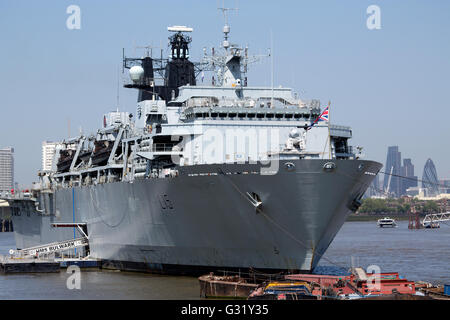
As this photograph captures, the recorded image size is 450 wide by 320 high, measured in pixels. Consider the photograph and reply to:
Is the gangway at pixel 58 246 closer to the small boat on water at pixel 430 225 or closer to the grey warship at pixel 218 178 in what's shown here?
the grey warship at pixel 218 178

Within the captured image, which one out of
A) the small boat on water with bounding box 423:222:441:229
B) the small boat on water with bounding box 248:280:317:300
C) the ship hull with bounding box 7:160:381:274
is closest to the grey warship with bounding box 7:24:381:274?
the ship hull with bounding box 7:160:381:274

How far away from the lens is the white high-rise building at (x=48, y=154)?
55.5m

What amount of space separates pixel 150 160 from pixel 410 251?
81.5ft

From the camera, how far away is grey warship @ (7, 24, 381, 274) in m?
29.9

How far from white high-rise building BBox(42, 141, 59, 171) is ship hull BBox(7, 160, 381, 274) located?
66.6 ft

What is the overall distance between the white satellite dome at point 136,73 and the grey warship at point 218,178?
0.06 meters

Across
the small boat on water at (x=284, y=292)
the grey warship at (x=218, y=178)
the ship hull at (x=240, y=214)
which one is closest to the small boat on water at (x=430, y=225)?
the grey warship at (x=218, y=178)

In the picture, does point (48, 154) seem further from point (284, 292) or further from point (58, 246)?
point (284, 292)

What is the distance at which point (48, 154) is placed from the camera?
5897cm

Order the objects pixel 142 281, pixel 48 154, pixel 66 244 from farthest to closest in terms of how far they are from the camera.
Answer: pixel 48 154 < pixel 66 244 < pixel 142 281

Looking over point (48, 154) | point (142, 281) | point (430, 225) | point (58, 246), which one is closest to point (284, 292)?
point (142, 281)

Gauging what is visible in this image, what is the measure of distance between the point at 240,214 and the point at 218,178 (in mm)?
1723
